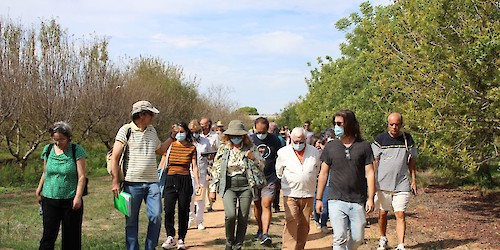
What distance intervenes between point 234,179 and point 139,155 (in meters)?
1.36

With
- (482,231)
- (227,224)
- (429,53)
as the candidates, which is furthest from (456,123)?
(227,224)

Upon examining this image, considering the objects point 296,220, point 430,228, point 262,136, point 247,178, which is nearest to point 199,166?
point 262,136

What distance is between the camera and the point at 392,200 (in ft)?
24.1

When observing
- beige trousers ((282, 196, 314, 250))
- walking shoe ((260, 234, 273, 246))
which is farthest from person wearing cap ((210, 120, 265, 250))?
walking shoe ((260, 234, 273, 246))

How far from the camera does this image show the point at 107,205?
1267cm

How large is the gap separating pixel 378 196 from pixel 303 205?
1.34m

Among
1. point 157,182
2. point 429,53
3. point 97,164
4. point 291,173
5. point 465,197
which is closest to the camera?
point 157,182

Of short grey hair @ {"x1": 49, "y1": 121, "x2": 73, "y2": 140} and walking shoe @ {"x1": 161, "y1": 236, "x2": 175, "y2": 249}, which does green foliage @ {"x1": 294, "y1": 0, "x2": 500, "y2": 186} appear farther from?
short grey hair @ {"x1": 49, "y1": 121, "x2": 73, "y2": 140}

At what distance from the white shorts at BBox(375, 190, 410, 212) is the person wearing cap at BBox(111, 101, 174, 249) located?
3224 mm

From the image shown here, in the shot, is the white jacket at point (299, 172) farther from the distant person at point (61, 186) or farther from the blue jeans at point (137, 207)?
the distant person at point (61, 186)

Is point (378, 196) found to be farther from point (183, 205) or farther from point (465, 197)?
point (465, 197)

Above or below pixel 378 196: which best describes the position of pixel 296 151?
above

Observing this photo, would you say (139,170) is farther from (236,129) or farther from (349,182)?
(349,182)

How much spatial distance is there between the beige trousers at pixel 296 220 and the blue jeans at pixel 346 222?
1.09m
